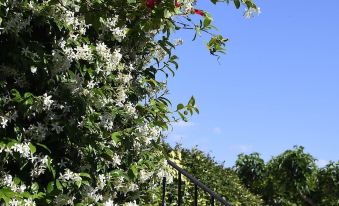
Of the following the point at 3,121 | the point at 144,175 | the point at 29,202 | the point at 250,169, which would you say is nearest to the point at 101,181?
the point at 144,175

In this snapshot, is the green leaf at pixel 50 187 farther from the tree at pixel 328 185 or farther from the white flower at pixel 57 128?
the tree at pixel 328 185

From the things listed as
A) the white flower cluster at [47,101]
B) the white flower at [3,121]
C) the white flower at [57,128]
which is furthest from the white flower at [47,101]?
the white flower at [3,121]

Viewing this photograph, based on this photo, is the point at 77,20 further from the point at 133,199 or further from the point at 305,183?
the point at 305,183

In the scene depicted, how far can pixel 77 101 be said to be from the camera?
3264 millimetres

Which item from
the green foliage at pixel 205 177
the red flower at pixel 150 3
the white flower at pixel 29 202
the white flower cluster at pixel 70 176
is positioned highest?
the green foliage at pixel 205 177

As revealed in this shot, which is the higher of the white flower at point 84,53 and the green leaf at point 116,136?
the white flower at point 84,53

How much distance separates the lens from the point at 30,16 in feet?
10.7

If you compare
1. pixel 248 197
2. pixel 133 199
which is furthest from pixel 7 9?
pixel 248 197

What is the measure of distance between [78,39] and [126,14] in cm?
41

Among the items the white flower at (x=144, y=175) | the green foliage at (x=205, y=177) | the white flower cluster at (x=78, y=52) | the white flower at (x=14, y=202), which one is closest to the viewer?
the white flower at (x=14, y=202)

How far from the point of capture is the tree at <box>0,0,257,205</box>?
123 inches

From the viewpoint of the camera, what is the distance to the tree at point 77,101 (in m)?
3.11

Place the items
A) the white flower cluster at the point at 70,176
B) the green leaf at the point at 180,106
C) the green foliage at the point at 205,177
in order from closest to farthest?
the white flower cluster at the point at 70,176
the green leaf at the point at 180,106
the green foliage at the point at 205,177

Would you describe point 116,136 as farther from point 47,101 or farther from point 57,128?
point 47,101
